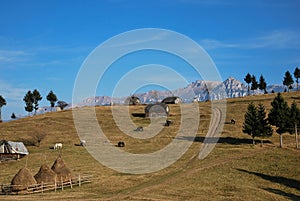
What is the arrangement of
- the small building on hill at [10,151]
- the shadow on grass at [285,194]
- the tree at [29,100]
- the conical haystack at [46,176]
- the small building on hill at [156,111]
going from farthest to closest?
1. the tree at [29,100]
2. the small building on hill at [156,111]
3. the small building on hill at [10,151]
4. the conical haystack at [46,176]
5. the shadow on grass at [285,194]

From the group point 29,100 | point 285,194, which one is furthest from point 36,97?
Answer: point 285,194

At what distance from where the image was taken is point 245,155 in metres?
67.9

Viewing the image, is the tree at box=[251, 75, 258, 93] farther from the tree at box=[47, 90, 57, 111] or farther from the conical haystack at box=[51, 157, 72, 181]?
the conical haystack at box=[51, 157, 72, 181]

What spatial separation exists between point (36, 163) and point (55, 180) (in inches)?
840

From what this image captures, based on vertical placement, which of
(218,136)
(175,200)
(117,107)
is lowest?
(175,200)

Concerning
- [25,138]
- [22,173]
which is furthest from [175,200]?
[25,138]

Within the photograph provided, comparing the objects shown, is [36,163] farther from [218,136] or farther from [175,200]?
[218,136]

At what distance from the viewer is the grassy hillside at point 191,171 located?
141ft

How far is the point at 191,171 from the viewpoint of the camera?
55594 mm

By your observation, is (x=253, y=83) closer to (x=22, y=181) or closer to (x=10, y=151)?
(x=10, y=151)

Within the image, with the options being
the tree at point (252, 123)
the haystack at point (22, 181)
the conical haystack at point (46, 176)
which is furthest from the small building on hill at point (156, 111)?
the haystack at point (22, 181)

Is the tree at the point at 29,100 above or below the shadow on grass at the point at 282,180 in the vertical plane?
above

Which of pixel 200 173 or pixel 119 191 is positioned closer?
pixel 119 191

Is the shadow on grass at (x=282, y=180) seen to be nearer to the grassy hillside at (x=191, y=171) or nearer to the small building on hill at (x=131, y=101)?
the grassy hillside at (x=191, y=171)
